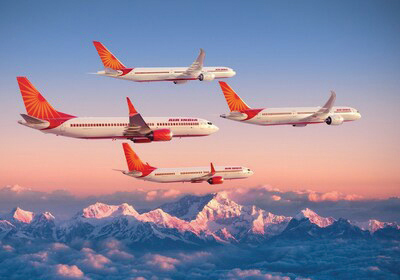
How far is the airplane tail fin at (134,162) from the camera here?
176875mm

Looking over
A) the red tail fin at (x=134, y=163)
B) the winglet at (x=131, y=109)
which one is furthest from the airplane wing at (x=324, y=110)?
the red tail fin at (x=134, y=163)

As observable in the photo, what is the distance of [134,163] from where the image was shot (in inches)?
7028

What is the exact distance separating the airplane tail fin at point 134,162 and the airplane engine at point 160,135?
59.2 m

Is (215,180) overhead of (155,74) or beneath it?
beneath

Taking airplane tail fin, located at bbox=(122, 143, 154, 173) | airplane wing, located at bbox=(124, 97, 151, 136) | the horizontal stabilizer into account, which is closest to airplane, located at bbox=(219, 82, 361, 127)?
airplane wing, located at bbox=(124, 97, 151, 136)

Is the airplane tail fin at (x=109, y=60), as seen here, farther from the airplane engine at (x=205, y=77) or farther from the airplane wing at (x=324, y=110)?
the airplane wing at (x=324, y=110)

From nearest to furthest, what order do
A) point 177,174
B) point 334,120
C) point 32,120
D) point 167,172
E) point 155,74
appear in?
1. point 32,120
2. point 155,74
3. point 334,120
4. point 177,174
5. point 167,172

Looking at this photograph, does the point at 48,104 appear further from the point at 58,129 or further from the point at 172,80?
the point at 172,80

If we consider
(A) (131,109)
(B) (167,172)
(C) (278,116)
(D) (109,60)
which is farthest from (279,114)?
(B) (167,172)

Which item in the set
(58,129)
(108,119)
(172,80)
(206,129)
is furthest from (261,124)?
(58,129)

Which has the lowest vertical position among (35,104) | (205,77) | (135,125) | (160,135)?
(160,135)

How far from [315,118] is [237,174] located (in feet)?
161

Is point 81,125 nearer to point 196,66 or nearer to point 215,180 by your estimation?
point 196,66

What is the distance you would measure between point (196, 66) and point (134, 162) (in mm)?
49333
